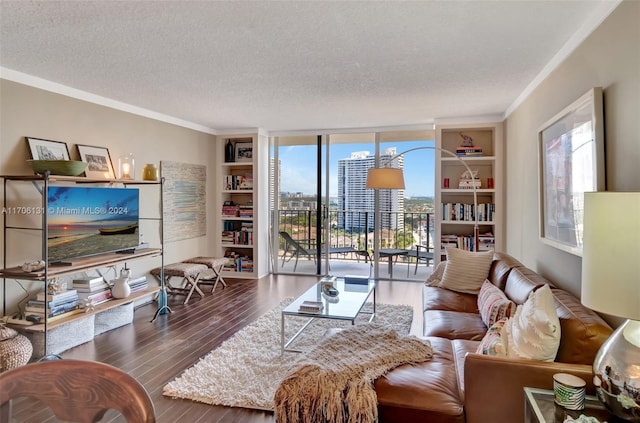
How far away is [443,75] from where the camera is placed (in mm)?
3281

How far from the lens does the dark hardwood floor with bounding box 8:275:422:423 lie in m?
2.25

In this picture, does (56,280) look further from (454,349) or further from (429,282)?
(429,282)

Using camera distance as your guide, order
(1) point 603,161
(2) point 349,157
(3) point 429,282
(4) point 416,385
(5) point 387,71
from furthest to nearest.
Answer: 1. (2) point 349,157
2. (3) point 429,282
3. (5) point 387,71
4. (1) point 603,161
5. (4) point 416,385

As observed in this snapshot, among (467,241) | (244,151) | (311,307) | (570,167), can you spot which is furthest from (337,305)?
(244,151)

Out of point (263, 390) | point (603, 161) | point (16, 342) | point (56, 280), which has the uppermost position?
point (603, 161)

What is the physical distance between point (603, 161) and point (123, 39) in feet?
10.2

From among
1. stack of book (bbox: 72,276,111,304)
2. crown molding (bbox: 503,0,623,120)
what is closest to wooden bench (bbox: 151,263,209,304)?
stack of book (bbox: 72,276,111,304)

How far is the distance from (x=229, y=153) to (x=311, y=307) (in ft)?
12.8

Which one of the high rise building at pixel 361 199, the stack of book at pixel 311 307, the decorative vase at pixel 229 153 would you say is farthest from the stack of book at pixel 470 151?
the decorative vase at pixel 229 153

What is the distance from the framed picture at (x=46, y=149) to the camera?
3225 mm

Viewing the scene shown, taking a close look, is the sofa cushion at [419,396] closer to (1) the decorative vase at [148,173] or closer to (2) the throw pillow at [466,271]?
(2) the throw pillow at [466,271]

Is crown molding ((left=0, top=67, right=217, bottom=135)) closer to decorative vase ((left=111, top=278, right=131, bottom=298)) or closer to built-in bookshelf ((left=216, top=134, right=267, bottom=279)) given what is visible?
built-in bookshelf ((left=216, top=134, right=267, bottom=279))

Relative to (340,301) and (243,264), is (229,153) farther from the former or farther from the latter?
(340,301)

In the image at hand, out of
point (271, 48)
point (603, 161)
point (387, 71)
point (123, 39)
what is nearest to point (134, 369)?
point (123, 39)
